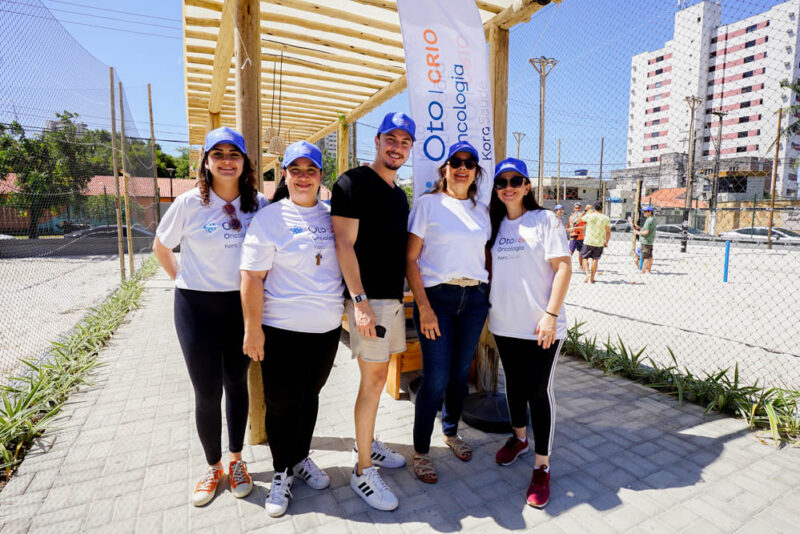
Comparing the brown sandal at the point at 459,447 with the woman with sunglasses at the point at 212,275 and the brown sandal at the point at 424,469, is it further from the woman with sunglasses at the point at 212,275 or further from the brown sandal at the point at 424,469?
the woman with sunglasses at the point at 212,275

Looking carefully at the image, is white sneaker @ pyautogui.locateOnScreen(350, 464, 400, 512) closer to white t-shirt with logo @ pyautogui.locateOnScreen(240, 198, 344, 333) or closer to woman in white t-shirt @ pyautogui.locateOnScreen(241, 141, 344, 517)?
woman in white t-shirt @ pyautogui.locateOnScreen(241, 141, 344, 517)

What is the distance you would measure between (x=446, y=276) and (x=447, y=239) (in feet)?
0.63

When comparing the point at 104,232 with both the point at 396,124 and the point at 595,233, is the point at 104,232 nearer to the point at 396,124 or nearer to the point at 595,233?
the point at 595,233

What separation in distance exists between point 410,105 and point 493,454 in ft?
7.53

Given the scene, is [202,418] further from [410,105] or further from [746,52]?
[746,52]

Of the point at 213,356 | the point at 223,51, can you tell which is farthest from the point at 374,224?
the point at 223,51

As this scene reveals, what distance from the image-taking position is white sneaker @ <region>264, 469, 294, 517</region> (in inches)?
81.0

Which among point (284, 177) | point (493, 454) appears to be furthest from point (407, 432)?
point (284, 177)

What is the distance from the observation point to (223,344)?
2141 millimetres

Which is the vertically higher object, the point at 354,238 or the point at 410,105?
the point at 410,105

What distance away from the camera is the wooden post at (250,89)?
263 centimetres

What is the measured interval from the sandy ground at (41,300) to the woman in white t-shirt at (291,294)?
3090 mm

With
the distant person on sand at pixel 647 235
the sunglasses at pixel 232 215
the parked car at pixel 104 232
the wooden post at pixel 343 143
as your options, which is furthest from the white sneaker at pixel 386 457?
the parked car at pixel 104 232

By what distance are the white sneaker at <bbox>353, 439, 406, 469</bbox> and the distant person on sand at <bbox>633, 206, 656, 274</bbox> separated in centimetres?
977
